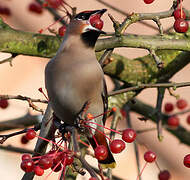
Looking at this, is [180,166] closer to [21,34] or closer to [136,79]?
[136,79]

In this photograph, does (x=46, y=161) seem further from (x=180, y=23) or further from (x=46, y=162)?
(x=180, y=23)

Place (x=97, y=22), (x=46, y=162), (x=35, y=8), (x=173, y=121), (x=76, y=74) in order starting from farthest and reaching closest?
(x=35, y=8)
(x=173, y=121)
(x=97, y=22)
(x=76, y=74)
(x=46, y=162)

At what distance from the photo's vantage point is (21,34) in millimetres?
2971

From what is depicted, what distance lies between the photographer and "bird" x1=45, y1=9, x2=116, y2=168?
2221 millimetres

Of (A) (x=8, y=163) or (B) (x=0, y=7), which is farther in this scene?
(A) (x=8, y=163)

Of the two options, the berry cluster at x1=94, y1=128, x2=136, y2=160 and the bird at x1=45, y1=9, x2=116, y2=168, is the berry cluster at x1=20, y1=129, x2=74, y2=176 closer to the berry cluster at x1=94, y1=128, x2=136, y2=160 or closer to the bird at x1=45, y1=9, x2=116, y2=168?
the berry cluster at x1=94, y1=128, x2=136, y2=160

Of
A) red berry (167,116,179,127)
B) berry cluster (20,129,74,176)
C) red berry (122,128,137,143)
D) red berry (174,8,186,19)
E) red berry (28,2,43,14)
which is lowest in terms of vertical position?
red berry (167,116,179,127)

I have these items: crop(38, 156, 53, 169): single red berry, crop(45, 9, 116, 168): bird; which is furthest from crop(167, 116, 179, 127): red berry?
crop(38, 156, 53, 169): single red berry

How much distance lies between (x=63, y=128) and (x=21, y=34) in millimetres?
1089

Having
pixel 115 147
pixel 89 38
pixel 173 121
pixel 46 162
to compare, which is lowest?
pixel 173 121

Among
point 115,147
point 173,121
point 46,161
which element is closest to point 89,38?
point 115,147

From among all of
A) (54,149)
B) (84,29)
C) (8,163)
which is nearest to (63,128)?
→ (54,149)

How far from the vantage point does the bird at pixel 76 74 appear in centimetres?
222

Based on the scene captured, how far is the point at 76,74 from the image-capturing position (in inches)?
87.4
